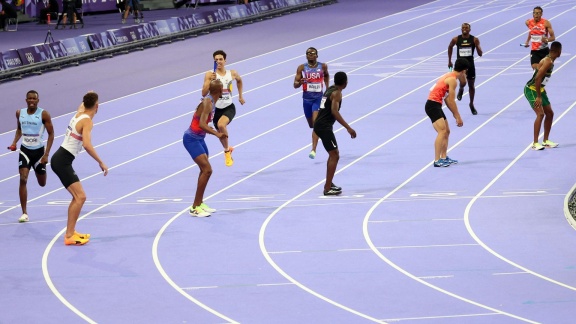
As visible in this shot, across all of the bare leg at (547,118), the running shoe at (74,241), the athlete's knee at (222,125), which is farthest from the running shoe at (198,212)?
the bare leg at (547,118)

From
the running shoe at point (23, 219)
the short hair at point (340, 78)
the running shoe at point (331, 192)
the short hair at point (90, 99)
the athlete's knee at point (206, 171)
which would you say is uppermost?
the short hair at point (90, 99)

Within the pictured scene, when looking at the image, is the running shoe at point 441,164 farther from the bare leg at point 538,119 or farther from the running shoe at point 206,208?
the running shoe at point 206,208

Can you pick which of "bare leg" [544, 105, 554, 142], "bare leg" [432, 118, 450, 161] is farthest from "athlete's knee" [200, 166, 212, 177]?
"bare leg" [544, 105, 554, 142]

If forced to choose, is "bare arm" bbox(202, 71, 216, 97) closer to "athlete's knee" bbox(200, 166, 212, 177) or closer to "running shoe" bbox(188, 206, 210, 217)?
"athlete's knee" bbox(200, 166, 212, 177)

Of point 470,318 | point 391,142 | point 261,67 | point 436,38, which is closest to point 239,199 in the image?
point 391,142

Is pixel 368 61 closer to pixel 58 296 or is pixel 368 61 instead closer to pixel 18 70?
pixel 18 70

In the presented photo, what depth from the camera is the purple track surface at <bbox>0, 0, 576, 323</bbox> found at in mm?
10414

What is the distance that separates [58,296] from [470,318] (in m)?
3.89

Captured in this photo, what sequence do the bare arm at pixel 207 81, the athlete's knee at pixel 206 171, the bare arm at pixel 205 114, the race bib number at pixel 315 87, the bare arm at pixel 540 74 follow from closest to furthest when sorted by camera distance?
the bare arm at pixel 205 114 < the athlete's knee at pixel 206 171 < the bare arm at pixel 207 81 < the bare arm at pixel 540 74 < the race bib number at pixel 315 87

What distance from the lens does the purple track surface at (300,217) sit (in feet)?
34.2

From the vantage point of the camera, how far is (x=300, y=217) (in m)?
13.9

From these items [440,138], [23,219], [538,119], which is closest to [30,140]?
[23,219]

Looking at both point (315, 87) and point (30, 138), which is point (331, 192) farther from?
point (30, 138)

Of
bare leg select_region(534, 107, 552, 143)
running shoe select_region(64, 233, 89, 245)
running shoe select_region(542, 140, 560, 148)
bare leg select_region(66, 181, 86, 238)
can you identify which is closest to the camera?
bare leg select_region(66, 181, 86, 238)
